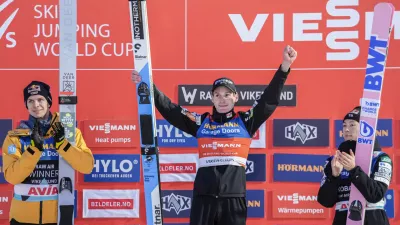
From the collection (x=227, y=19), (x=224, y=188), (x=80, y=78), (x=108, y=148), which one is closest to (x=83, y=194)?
(x=108, y=148)

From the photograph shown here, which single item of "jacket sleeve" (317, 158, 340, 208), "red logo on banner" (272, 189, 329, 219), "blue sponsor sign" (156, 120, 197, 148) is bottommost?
"red logo on banner" (272, 189, 329, 219)

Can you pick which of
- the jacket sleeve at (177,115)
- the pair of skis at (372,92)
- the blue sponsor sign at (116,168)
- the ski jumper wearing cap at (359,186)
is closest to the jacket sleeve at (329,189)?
the ski jumper wearing cap at (359,186)

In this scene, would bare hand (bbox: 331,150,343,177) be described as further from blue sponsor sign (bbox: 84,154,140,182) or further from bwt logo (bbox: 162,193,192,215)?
blue sponsor sign (bbox: 84,154,140,182)

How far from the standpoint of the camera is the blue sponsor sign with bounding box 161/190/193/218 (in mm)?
4801

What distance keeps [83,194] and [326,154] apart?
203 centimetres

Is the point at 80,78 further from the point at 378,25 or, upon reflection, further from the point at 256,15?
the point at 378,25

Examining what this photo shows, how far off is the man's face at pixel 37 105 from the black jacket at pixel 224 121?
0.77 meters

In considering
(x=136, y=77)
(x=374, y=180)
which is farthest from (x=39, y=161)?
(x=374, y=180)

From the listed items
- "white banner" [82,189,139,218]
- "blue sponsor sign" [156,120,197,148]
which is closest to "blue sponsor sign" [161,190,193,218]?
"white banner" [82,189,139,218]

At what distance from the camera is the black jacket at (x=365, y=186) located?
3527 millimetres

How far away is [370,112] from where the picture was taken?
371cm

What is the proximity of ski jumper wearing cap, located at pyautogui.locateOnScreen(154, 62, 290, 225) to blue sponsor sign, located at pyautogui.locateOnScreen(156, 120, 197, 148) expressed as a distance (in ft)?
2.41

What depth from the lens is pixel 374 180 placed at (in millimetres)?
3609

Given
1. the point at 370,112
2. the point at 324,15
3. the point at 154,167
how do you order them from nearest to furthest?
1. the point at 370,112
2. the point at 154,167
3. the point at 324,15
